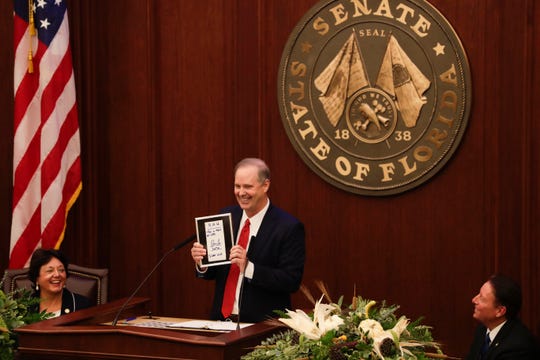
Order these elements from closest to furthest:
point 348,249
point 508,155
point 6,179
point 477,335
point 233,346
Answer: point 233,346 → point 477,335 → point 508,155 → point 348,249 → point 6,179

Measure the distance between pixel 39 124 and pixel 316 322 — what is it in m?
3.62

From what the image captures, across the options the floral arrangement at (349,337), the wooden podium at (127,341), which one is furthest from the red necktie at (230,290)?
the floral arrangement at (349,337)

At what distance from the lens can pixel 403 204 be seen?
19.1 ft

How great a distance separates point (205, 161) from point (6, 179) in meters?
1.34

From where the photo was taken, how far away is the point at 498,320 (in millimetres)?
4645

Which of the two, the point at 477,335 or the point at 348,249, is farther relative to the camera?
the point at 348,249

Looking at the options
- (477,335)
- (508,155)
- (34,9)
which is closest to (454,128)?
(508,155)

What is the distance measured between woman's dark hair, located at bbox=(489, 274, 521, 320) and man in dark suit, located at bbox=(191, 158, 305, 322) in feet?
3.15

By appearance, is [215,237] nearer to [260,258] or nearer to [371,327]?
[260,258]

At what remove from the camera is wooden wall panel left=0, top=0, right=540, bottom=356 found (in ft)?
18.0

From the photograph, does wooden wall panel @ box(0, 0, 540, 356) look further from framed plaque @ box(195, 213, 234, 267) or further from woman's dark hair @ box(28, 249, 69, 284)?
framed plaque @ box(195, 213, 234, 267)

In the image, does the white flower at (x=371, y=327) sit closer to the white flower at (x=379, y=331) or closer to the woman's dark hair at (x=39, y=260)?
the white flower at (x=379, y=331)

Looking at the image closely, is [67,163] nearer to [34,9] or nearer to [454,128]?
[34,9]

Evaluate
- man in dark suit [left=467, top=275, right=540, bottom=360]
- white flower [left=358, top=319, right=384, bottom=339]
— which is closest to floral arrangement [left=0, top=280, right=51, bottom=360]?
white flower [left=358, top=319, right=384, bottom=339]
